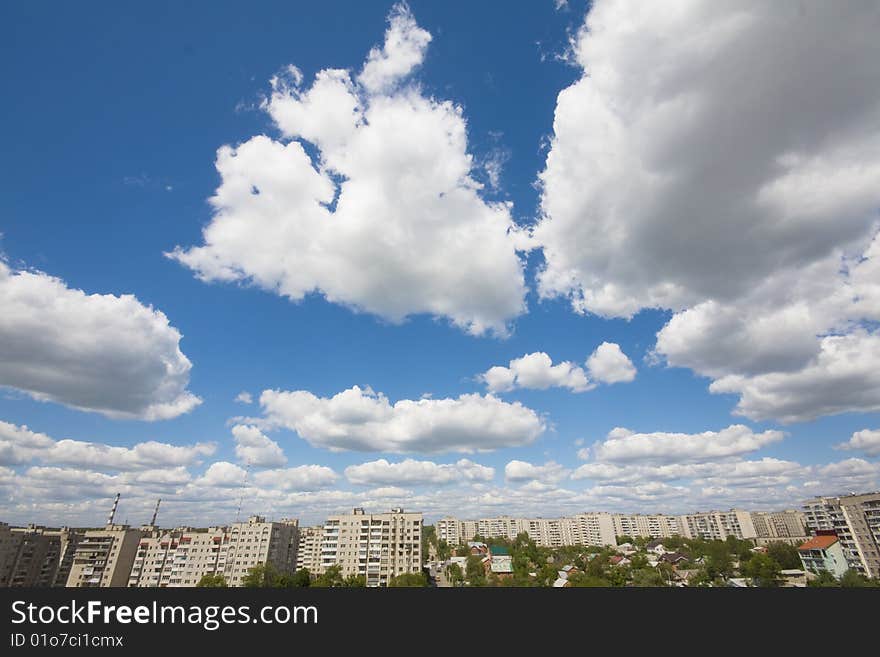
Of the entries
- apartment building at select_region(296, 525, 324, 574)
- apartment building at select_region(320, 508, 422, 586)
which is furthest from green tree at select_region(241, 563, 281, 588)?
apartment building at select_region(296, 525, 324, 574)

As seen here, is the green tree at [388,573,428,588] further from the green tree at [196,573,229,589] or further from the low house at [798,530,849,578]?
the low house at [798,530,849,578]

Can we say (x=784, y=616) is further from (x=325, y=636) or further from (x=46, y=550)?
(x=46, y=550)

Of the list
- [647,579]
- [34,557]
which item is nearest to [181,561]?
[34,557]

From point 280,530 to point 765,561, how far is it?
85.6 m

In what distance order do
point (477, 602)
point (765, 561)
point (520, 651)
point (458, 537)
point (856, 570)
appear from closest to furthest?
point (520, 651)
point (477, 602)
point (856, 570)
point (765, 561)
point (458, 537)

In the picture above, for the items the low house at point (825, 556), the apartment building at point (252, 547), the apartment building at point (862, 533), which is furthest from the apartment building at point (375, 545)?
the apartment building at point (862, 533)

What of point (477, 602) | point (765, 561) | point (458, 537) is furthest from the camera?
point (458, 537)

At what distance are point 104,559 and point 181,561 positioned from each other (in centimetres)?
1208

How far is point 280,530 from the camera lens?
7050 centimetres

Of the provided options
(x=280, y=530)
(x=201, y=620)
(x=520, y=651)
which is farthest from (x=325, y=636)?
(x=280, y=530)

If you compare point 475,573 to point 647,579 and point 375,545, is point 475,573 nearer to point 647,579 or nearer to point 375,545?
point 375,545

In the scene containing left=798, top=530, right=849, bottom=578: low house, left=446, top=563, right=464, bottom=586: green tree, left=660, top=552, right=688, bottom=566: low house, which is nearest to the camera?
left=798, top=530, right=849, bottom=578: low house

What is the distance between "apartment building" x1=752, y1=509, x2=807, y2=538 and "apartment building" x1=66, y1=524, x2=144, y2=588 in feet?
616

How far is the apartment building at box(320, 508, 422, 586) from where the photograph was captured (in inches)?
2373
